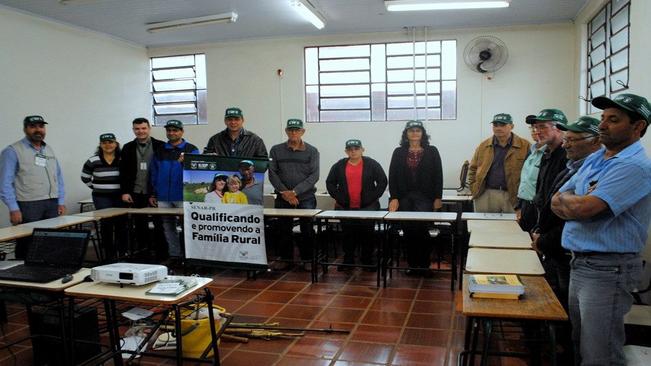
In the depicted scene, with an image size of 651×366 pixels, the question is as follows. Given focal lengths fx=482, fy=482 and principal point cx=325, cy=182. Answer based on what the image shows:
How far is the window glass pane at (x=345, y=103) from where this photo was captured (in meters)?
7.26

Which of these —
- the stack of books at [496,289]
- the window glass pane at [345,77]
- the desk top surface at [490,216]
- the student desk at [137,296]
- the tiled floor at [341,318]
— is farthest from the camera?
the window glass pane at [345,77]

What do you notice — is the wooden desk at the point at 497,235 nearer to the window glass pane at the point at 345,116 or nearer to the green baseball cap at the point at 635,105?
the green baseball cap at the point at 635,105

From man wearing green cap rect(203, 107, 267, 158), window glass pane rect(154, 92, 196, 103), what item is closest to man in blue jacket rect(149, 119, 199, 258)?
man wearing green cap rect(203, 107, 267, 158)

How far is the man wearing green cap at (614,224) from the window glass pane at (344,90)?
530 centimetres

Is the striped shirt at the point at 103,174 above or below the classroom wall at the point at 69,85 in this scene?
below

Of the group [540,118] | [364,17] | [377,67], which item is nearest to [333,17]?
[364,17]

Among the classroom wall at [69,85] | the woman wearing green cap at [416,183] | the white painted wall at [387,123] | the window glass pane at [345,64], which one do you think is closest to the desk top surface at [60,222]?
the classroom wall at [69,85]

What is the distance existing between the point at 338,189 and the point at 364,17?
2.46 metres

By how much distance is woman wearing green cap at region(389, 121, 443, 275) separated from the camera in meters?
4.90

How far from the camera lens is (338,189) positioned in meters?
5.30

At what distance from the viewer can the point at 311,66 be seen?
24.2 feet

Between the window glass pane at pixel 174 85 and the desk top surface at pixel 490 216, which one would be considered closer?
the desk top surface at pixel 490 216

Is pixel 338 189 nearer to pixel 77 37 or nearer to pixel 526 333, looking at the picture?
pixel 526 333

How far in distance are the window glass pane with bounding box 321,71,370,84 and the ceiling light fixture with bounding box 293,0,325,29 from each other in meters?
1.09
